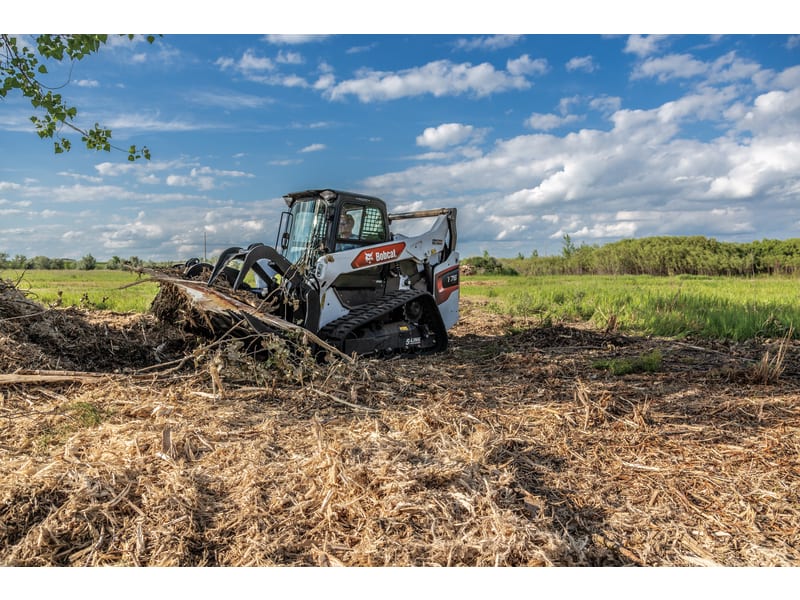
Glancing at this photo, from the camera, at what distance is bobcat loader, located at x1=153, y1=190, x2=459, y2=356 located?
22.6 ft

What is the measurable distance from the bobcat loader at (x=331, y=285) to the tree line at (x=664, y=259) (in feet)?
107

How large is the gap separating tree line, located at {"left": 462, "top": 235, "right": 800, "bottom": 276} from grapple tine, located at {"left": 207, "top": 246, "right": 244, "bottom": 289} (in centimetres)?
3491

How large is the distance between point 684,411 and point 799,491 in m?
1.66

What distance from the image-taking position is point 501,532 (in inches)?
111

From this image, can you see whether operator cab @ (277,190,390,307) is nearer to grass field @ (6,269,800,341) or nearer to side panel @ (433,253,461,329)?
side panel @ (433,253,461,329)

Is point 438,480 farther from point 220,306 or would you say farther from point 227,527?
point 220,306

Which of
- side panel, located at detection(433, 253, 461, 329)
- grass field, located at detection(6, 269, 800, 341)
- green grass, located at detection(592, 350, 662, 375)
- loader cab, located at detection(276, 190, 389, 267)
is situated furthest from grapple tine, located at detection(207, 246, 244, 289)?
green grass, located at detection(592, 350, 662, 375)

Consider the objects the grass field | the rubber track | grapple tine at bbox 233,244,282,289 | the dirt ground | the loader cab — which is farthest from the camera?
the grass field

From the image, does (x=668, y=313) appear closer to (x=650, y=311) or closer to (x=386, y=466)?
(x=650, y=311)

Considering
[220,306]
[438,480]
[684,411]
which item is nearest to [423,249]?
[220,306]

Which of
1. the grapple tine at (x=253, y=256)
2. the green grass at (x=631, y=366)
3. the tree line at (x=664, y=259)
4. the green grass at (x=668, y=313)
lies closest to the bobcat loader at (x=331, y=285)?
the grapple tine at (x=253, y=256)

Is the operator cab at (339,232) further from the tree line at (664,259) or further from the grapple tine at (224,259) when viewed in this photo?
the tree line at (664,259)

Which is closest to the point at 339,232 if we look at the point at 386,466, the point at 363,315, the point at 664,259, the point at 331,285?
the point at 331,285

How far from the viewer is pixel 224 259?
23.9ft
